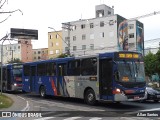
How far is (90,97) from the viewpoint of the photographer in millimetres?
19984

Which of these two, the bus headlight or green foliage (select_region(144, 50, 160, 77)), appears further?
green foliage (select_region(144, 50, 160, 77))

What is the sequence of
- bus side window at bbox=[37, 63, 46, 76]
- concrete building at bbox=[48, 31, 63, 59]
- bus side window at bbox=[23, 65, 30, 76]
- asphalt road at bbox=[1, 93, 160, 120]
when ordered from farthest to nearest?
concrete building at bbox=[48, 31, 63, 59] → bus side window at bbox=[23, 65, 30, 76] → bus side window at bbox=[37, 63, 46, 76] → asphalt road at bbox=[1, 93, 160, 120]

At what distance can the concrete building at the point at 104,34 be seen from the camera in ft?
258

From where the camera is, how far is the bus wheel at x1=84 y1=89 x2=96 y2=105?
1966 cm

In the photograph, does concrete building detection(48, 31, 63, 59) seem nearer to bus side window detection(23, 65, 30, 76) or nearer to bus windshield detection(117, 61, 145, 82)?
bus side window detection(23, 65, 30, 76)

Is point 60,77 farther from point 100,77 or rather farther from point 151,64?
point 151,64

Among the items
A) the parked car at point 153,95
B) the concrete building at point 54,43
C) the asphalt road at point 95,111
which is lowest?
the asphalt road at point 95,111

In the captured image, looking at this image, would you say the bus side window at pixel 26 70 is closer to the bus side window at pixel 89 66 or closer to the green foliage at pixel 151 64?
the bus side window at pixel 89 66

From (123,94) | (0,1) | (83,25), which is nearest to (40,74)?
(123,94)

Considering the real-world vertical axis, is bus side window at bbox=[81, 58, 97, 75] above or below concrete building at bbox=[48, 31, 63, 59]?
below

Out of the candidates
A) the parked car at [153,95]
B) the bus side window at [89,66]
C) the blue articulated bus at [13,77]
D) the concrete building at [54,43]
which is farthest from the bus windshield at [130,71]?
the concrete building at [54,43]

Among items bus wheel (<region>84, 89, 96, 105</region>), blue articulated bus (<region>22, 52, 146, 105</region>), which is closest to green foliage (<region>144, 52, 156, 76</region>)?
blue articulated bus (<region>22, 52, 146, 105</region>)

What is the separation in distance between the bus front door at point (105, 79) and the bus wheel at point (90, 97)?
91cm

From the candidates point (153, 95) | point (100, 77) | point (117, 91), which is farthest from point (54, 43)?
point (117, 91)
